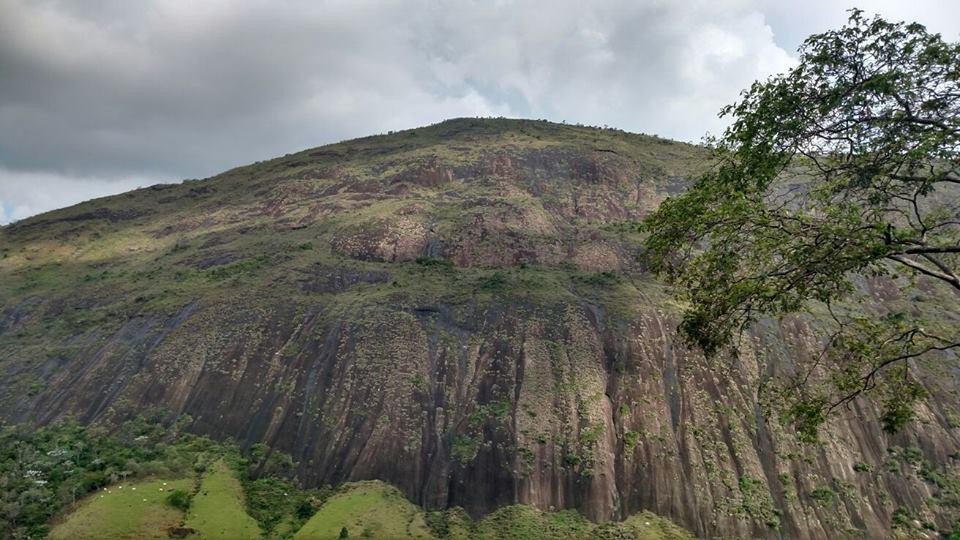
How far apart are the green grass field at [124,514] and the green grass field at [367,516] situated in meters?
7.73

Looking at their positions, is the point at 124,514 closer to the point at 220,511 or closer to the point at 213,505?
the point at 213,505

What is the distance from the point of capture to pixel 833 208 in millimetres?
8969

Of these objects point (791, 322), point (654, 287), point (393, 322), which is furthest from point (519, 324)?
point (791, 322)

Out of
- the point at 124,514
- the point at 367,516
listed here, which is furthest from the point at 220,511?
the point at 367,516

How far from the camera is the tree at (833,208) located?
8.88 m

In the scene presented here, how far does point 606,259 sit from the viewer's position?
58625mm

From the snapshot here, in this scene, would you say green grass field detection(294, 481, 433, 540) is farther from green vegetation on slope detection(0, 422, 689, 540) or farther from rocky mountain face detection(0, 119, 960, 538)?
rocky mountain face detection(0, 119, 960, 538)

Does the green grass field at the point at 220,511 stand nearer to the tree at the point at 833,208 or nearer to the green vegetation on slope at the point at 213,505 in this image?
the green vegetation on slope at the point at 213,505

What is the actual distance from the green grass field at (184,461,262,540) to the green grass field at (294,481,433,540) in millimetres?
3260

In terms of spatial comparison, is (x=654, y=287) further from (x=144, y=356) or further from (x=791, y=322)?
(x=144, y=356)

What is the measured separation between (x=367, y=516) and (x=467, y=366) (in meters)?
14.6

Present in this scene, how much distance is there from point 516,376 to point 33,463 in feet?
106

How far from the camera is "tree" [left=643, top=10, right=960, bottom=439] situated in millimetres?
8875

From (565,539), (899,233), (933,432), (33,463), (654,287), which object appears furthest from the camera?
(654,287)
